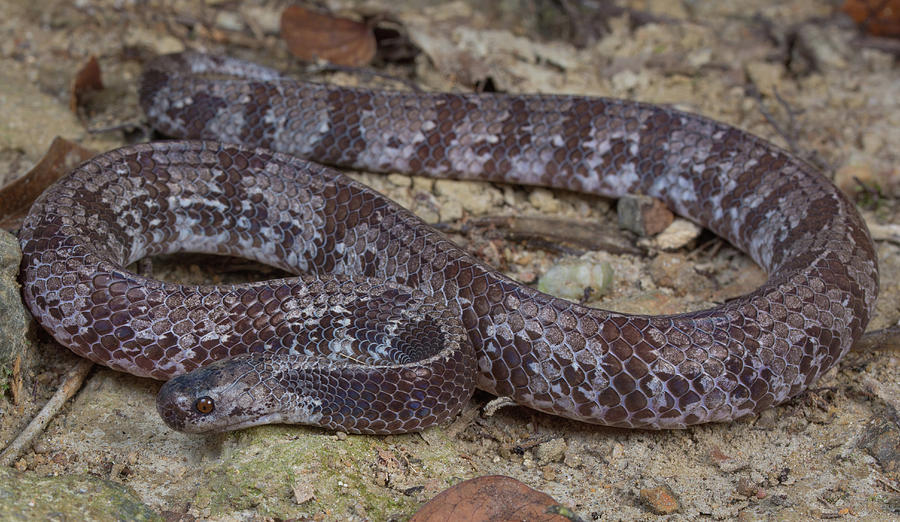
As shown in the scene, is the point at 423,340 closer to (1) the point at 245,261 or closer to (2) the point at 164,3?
(1) the point at 245,261

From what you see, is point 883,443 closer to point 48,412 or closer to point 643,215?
point 643,215

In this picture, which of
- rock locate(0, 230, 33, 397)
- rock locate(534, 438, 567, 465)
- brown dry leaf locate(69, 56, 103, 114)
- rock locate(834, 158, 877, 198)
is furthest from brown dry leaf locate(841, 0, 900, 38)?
rock locate(0, 230, 33, 397)

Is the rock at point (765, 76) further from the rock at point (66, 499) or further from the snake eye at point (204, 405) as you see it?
the rock at point (66, 499)

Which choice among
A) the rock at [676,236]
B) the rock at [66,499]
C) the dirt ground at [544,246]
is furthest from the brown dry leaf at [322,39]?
the rock at [66,499]

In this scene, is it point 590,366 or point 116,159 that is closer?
point 590,366

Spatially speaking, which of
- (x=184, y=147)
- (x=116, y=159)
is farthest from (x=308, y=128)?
(x=116, y=159)

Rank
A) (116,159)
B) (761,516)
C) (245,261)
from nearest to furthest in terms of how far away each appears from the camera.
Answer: (761,516)
(116,159)
(245,261)
